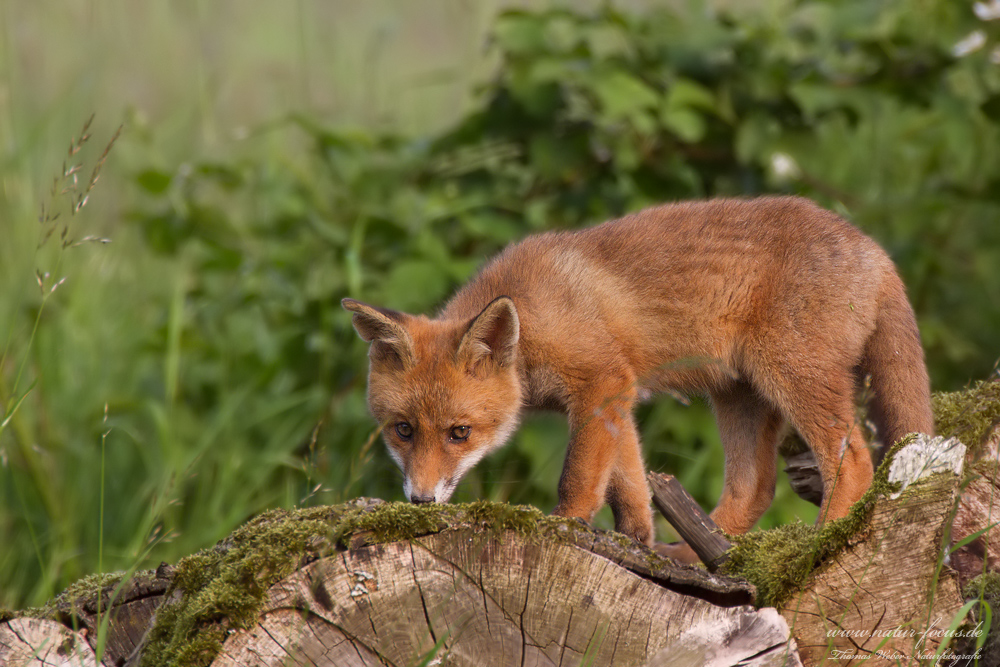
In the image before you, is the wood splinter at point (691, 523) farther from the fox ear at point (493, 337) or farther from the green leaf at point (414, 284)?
the green leaf at point (414, 284)

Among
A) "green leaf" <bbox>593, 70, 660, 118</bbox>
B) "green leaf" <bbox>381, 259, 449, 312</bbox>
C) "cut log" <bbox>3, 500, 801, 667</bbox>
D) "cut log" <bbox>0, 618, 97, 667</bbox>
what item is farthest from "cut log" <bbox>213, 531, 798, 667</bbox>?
"green leaf" <bbox>593, 70, 660, 118</bbox>

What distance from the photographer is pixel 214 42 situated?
6664 mm

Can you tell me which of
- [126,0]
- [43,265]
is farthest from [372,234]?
[126,0]

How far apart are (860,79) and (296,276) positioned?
382 cm

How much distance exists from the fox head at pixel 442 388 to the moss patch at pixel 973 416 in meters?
1.73

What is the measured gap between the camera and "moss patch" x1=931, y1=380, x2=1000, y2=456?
301 centimetres

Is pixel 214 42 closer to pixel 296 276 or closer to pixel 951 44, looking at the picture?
pixel 296 276

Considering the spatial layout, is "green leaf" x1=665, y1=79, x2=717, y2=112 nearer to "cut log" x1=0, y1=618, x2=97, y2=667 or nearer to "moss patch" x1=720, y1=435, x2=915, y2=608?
"moss patch" x1=720, y1=435, x2=915, y2=608

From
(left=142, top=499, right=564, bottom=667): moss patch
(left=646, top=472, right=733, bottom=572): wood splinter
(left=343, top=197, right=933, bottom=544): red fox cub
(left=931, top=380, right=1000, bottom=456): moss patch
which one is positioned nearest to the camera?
(left=142, top=499, right=564, bottom=667): moss patch

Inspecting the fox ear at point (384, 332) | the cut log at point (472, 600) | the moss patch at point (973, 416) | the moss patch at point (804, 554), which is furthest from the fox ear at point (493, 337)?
the moss patch at point (973, 416)

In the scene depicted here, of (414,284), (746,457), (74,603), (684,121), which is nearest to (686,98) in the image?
(684,121)

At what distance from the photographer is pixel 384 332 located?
371cm

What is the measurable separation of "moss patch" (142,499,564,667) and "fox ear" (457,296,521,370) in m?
1.21

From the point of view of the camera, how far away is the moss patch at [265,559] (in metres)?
2.16
